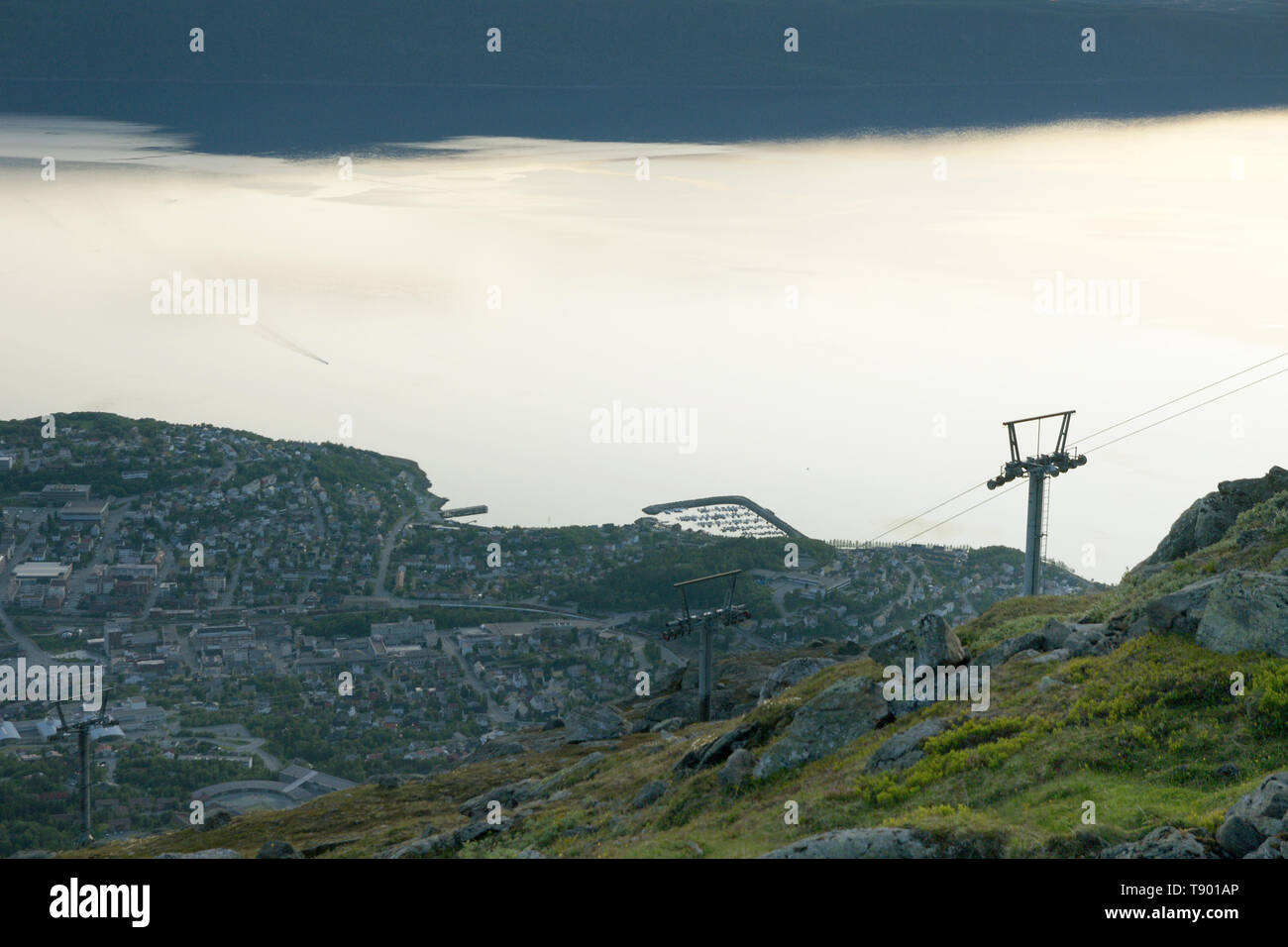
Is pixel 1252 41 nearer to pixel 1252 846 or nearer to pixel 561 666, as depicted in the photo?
pixel 561 666

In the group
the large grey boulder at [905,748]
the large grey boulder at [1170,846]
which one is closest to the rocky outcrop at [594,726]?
the large grey boulder at [905,748]

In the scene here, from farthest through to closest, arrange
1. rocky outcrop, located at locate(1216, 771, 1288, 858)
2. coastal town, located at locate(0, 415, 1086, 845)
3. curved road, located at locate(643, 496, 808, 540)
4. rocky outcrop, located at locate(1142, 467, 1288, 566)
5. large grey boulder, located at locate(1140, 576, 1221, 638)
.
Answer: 1. curved road, located at locate(643, 496, 808, 540)
2. coastal town, located at locate(0, 415, 1086, 845)
3. rocky outcrop, located at locate(1142, 467, 1288, 566)
4. large grey boulder, located at locate(1140, 576, 1221, 638)
5. rocky outcrop, located at locate(1216, 771, 1288, 858)

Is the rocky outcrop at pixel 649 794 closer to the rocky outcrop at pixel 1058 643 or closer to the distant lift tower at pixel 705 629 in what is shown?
the rocky outcrop at pixel 1058 643

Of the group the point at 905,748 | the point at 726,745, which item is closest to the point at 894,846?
the point at 905,748

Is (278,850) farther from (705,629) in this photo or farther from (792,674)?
(705,629)

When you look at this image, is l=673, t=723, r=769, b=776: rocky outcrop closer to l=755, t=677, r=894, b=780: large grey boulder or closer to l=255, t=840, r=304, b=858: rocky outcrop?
l=755, t=677, r=894, b=780: large grey boulder

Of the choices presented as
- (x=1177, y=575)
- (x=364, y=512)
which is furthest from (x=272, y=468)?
(x=1177, y=575)

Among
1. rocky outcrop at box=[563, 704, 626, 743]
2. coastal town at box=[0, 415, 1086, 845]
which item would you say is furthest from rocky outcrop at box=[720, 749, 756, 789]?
coastal town at box=[0, 415, 1086, 845]
